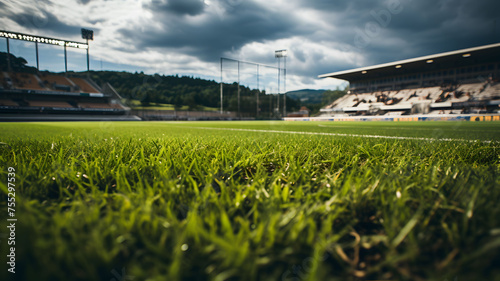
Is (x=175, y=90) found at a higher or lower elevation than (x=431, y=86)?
higher

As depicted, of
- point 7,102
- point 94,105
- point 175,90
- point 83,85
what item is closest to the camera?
point 7,102

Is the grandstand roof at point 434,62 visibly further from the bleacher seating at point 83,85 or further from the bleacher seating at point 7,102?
the bleacher seating at point 7,102

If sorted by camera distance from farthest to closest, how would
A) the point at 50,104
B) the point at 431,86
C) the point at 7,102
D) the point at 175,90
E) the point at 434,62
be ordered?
the point at 175,90
the point at 431,86
the point at 434,62
the point at 50,104
the point at 7,102

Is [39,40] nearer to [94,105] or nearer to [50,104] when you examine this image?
[50,104]

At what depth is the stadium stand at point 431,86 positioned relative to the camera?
27422mm

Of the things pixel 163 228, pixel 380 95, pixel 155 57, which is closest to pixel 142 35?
pixel 155 57

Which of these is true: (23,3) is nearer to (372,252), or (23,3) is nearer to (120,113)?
(372,252)

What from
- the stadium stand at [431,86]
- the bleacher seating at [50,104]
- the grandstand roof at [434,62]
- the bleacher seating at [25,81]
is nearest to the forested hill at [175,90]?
the bleacher seating at [25,81]

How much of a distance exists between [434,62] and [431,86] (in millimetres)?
4121

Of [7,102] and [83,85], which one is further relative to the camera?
[83,85]

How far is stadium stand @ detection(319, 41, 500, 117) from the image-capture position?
90.0 ft

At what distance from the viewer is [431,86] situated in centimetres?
3422

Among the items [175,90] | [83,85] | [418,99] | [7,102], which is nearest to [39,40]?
[83,85]

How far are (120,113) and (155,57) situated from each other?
13.3 metres
